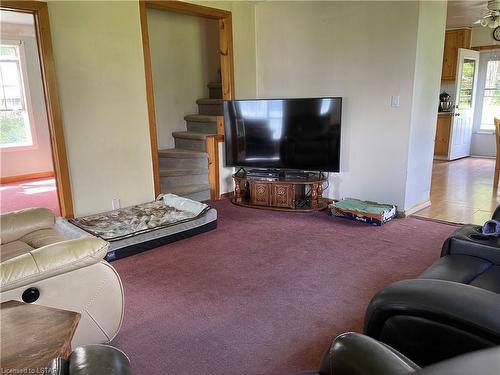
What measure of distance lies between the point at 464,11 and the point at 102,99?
5754 mm

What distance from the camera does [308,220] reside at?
4223 mm

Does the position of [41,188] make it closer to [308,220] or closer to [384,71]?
[308,220]

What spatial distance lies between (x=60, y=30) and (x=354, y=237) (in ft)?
10.8

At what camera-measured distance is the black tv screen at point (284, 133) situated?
4312 millimetres

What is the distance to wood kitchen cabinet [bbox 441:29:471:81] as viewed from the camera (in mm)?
7445

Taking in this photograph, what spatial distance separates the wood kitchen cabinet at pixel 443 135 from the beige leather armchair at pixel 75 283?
7.37 meters

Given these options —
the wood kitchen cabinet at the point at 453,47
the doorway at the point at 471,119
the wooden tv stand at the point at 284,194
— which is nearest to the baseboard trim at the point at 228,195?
the wooden tv stand at the point at 284,194

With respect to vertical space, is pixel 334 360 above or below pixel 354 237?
above

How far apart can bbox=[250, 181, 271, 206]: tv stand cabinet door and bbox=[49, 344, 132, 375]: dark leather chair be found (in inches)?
142

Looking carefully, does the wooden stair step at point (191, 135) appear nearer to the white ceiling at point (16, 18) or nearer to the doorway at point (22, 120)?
the doorway at point (22, 120)

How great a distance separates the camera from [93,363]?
1041 millimetres

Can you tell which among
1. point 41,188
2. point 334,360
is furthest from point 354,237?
point 41,188

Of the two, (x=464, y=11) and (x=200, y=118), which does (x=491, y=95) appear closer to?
(x=464, y=11)

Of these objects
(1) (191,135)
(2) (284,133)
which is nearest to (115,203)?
(1) (191,135)
